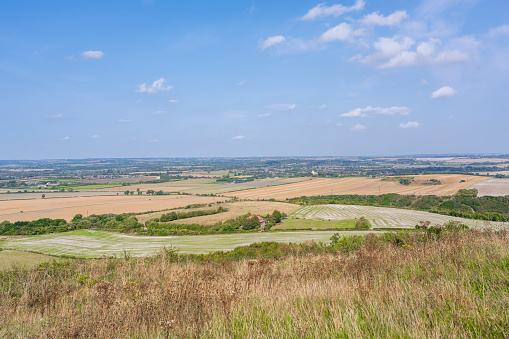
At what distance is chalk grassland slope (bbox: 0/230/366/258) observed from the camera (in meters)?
43.5

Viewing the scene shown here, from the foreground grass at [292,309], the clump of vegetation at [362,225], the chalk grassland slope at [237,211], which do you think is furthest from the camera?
the chalk grassland slope at [237,211]

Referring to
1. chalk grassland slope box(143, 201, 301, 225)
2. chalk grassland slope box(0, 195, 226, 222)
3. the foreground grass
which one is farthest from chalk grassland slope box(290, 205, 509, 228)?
the foreground grass

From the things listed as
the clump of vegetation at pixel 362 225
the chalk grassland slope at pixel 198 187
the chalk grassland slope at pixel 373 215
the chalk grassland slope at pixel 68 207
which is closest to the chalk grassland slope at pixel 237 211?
the chalk grassland slope at pixel 373 215

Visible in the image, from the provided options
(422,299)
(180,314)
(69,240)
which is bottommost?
(69,240)

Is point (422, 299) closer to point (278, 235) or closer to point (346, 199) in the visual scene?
point (278, 235)

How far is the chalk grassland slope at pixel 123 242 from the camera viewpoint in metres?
43.5

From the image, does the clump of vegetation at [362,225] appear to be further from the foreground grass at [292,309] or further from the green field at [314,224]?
the foreground grass at [292,309]

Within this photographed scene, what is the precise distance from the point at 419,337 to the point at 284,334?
1.36 metres

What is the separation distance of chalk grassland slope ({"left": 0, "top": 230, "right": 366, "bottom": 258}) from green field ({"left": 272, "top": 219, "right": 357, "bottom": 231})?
4.67 meters

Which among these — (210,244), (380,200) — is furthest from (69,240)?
(380,200)

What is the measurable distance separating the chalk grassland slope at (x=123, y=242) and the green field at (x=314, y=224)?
4.67 metres

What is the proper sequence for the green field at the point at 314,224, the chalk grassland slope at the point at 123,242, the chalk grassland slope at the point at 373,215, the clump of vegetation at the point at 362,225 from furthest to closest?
the green field at the point at 314,224 → the chalk grassland slope at the point at 373,215 → the clump of vegetation at the point at 362,225 → the chalk grassland slope at the point at 123,242

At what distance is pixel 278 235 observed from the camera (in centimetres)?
5112

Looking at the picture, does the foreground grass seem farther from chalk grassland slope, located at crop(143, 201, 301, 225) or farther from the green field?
chalk grassland slope, located at crop(143, 201, 301, 225)
